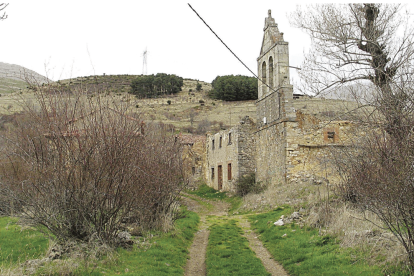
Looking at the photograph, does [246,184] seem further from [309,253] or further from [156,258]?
[156,258]

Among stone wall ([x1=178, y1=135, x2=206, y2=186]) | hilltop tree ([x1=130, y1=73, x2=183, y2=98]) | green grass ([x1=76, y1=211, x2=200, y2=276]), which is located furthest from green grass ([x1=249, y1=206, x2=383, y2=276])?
hilltop tree ([x1=130, y1=73, x2=183, y2=98])

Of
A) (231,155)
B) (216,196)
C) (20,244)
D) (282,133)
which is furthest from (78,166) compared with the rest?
(216,196)

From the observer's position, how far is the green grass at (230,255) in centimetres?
663

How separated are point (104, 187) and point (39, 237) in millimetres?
4137

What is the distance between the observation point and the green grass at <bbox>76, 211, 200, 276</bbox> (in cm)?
584

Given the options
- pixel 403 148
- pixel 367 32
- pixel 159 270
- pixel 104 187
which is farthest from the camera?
pixel 367 32

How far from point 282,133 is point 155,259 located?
30.8ft

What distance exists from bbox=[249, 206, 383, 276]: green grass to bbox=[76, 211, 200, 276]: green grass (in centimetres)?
220

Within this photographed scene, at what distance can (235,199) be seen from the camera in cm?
1816

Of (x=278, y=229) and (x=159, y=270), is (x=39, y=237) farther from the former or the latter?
(x=278, y=229)

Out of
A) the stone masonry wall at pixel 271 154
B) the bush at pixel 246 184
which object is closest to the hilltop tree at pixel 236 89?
the bush at pixel 246 184

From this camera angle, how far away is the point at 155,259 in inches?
267

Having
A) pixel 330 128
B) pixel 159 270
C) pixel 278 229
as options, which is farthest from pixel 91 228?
pixel 330 128

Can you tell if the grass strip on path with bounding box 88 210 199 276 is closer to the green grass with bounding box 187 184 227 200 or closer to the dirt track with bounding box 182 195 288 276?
the dirt track with bounding box 182 195 288 276
